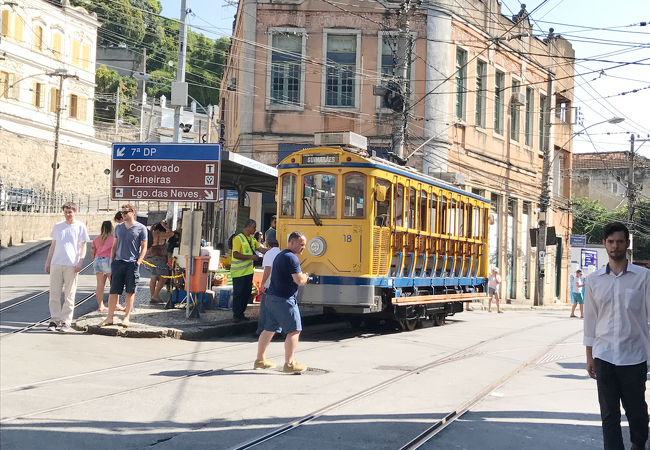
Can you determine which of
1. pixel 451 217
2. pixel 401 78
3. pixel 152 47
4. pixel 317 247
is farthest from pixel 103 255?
pixel 152 47

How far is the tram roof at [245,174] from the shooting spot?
695 inches

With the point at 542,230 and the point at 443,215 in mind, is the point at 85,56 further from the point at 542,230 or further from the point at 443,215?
the point at 443,215

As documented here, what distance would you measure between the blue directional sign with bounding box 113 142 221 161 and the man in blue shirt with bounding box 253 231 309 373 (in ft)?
17.8

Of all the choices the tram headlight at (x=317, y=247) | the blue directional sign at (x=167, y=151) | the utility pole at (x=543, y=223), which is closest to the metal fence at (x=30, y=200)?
the blue directional sign at (x=167, y=151)

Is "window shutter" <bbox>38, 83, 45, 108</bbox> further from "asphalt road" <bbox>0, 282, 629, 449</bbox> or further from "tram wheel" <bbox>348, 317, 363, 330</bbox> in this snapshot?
"asphalt road" <bbox>0, 282, 629, 449</bbox>

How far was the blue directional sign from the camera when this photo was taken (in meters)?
15.3

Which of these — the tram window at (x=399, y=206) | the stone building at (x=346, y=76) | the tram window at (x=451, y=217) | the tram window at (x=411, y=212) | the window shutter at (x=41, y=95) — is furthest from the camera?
the window shutter at (x=41, y=95)

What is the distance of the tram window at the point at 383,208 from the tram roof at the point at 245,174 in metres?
3.35

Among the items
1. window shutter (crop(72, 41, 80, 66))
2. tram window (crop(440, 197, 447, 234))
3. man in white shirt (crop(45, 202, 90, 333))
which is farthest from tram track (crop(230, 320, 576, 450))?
window shutter (crop(72, 41, 80, 66))

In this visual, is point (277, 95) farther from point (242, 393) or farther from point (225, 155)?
point (242, 393)

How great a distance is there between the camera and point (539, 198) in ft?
131

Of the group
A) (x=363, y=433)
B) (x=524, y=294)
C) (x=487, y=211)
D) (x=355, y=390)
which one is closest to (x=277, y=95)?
(x=487, y=211)

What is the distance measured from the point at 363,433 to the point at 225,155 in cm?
1067

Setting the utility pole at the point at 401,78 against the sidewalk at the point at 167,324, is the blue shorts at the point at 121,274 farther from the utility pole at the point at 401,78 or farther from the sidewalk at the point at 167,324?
the utility pole at the point at 401,78
